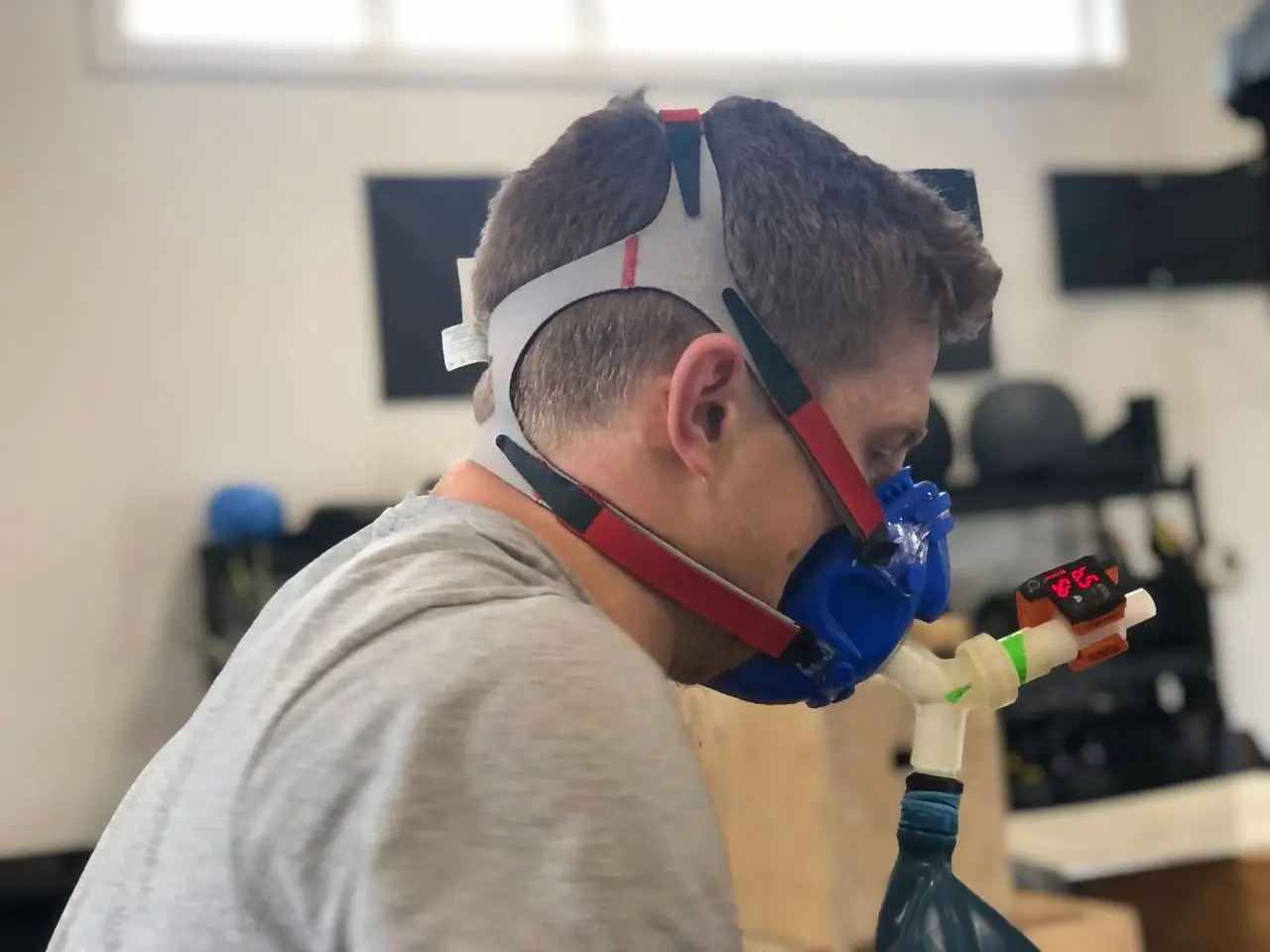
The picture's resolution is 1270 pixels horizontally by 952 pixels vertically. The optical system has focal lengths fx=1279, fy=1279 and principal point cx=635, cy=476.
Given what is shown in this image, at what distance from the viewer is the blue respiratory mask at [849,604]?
0.71 meters

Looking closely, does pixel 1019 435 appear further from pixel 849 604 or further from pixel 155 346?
pixel 849 604

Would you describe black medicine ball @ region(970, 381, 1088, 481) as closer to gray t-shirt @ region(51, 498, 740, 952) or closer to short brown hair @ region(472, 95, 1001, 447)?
short brown hair @ region(472, 95, 1001, 447)

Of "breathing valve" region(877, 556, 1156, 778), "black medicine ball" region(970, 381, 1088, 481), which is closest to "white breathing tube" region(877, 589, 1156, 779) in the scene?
Result: "breathing valve" region(877, 556, 1156, 778)

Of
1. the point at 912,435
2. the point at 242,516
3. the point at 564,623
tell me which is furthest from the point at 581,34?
the point at 564,623

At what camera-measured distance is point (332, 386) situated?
294cm

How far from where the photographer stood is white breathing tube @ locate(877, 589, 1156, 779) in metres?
0.68

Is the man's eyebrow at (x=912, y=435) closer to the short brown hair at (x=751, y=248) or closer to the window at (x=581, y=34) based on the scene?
the short brown hair at (x=751, y=248)

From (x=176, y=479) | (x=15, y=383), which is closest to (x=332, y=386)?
(x=176, y=479)

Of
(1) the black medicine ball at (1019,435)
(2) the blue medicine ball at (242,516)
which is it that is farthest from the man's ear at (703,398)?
(1) the black medicine ball at (1019,435)

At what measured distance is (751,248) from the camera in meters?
0.65

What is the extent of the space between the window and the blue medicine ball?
99cm

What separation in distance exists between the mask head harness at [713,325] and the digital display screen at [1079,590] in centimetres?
11

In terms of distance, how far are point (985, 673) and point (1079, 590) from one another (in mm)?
71

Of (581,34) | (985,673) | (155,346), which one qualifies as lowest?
(985,673)
